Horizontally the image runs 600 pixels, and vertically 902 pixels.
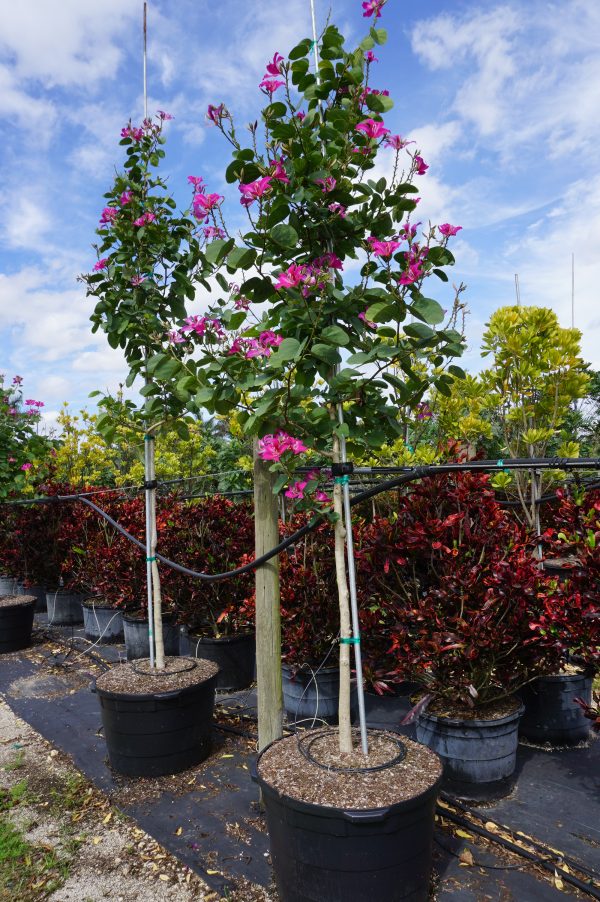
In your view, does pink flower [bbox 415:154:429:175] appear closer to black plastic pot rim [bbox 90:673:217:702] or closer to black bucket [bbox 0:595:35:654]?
black plastic pot rim [bbox 90:673:217:702]

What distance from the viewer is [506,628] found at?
251 cm

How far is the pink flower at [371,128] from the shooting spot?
1.79 meters

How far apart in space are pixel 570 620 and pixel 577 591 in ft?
0.40

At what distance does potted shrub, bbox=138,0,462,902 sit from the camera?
1.69 m

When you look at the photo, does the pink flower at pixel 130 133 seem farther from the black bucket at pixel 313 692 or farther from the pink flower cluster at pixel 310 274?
the black bucket at pixel 313 692

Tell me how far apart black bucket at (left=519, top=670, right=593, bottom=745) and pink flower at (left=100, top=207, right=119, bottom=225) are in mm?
2992

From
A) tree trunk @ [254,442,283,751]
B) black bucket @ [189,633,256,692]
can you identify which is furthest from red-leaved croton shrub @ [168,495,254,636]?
tree trunk @ [254,442,283,751]

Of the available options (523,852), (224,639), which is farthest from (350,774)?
(224,639)

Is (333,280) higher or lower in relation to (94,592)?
higher

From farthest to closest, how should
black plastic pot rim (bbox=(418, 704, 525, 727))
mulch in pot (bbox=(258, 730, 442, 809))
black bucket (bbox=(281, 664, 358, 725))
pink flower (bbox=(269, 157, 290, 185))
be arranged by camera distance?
black bucket (bbox=(281, 664, 358, 725)) < black plastic pot rim (bbox=(418, 704, 525, 727)) < pink flower (bbox=(269, 157, 290, 185)) < mulch in pot (bbox=(258, 730, 442, 809))

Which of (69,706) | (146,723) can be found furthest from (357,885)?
(69,706)

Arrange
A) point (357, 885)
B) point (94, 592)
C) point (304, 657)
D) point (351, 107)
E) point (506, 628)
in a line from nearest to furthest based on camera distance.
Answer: point (357, 885) → point (351, 107) → point (506, 628) → point (304, 657) → point (94, 592)

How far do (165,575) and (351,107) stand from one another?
10.5 ft

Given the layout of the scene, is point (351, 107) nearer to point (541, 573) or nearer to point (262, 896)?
point (541, 573)
